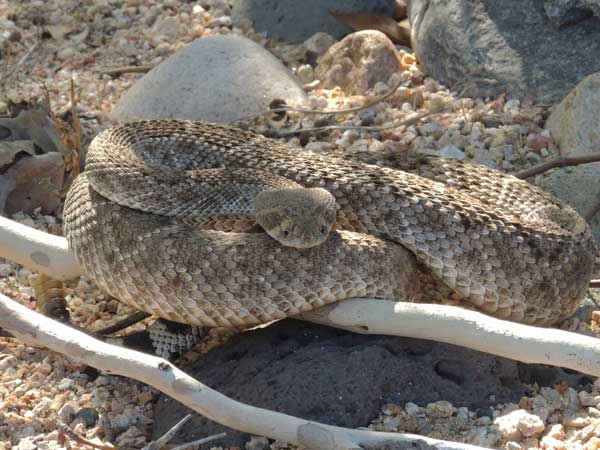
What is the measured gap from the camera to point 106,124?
26.9ft

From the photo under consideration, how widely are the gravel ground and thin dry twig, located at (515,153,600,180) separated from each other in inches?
26.0

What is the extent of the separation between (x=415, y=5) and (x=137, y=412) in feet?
16.0

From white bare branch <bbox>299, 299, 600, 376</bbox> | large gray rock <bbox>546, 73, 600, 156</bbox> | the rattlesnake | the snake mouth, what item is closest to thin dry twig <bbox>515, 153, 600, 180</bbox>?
the rattlesnake

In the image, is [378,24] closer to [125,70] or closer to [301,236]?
[125,70]

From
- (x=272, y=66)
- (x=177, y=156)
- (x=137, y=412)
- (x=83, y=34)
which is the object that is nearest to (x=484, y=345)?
(x=137, y=412)

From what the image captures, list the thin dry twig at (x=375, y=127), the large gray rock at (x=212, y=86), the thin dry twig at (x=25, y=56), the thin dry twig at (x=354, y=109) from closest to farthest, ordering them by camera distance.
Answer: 1. the thin dry twig at (x=375, y=127)
2. the thin dry twig at (x=354, y=109)
3. the large gray rock at (x=212, y=86)
4. the thin dry twig at (x=25, y=56)

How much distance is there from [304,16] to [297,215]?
479 cm

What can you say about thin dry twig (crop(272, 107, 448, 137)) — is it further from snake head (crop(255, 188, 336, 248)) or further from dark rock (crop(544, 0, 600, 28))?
snake head (crop(255, 188, 336, 248))

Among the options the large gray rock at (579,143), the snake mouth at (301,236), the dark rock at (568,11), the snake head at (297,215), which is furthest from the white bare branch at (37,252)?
the dark rock at (568,11)

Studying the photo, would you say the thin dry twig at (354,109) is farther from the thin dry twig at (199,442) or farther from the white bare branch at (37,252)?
the thin dry twig at (199,442)

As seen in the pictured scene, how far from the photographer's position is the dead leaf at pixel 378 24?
9148 mm

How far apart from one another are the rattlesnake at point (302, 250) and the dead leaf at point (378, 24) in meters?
3.44

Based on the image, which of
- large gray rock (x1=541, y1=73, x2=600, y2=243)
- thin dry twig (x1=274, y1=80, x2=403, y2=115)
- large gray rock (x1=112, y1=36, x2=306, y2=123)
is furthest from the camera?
large gray rock (x1=112, y1=36, x2=306, y2=123)

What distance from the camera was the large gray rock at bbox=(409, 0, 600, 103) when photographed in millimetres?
7840
